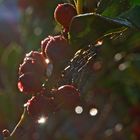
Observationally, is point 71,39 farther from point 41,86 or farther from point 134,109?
point 134,109

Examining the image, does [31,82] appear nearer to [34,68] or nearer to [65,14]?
[34,68]

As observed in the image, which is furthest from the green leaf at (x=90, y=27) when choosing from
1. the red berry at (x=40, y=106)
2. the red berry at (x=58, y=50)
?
the red berry at (x=40, y=106)

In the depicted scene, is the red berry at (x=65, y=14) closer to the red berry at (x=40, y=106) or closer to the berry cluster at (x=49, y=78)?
the berry cluster at (x=49, y=78)

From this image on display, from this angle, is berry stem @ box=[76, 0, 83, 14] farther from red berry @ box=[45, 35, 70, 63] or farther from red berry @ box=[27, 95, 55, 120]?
red berry @ box=[27, 95, 55, 120]

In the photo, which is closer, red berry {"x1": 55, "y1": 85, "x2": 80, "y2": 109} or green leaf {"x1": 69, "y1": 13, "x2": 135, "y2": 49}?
green leaf {"x1": 69, "y1": 13, "x2": 135, "y2": 49}

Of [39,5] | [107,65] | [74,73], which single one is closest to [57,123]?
[107,65]

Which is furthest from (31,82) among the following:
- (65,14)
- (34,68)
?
(65,14)

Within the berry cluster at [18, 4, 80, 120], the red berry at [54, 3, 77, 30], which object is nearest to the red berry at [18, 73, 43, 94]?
the berry cluster at [18, 4, 80, 120]
